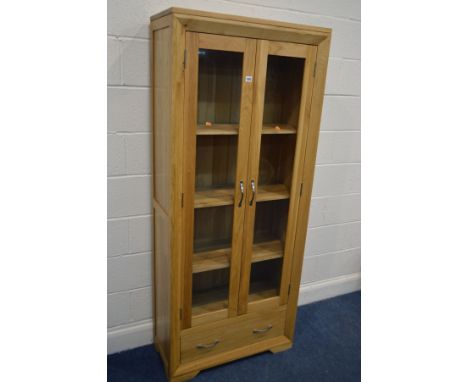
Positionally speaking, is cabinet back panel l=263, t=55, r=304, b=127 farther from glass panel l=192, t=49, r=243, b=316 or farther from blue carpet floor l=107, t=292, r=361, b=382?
blue carpet floor l=107, t=292, r=361, b=382

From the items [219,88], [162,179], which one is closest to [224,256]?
[162,179]

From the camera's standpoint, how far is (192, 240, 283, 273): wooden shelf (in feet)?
6.19

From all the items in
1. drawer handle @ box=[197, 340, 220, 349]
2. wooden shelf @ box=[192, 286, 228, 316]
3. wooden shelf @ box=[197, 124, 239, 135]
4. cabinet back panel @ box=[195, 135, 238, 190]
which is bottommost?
drawer handle @ box=[197, 340, 220, 349]

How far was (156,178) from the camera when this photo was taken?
73.5 inches

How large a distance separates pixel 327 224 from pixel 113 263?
1.50 metres

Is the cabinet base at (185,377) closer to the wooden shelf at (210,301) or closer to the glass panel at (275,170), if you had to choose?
the wooden shelf at (210,301)

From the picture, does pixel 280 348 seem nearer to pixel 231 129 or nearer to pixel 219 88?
pixel 231 129

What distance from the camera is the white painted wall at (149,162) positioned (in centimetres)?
175

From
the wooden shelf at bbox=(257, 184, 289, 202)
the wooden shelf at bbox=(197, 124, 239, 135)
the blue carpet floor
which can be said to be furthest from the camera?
the blue carpet floor

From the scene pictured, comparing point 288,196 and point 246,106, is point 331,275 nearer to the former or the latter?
point 288,196

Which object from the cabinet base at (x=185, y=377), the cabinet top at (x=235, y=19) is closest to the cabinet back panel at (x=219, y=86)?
the cabinet top at (x=235, y=19)

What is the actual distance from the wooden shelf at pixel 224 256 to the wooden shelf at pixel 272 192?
0.28 metres

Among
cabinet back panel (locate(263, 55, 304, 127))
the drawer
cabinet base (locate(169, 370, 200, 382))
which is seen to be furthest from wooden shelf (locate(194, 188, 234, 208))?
cabinet base (locate(169, 370, 200, 382))

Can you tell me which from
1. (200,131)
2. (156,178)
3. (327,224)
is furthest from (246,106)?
(327,224)
